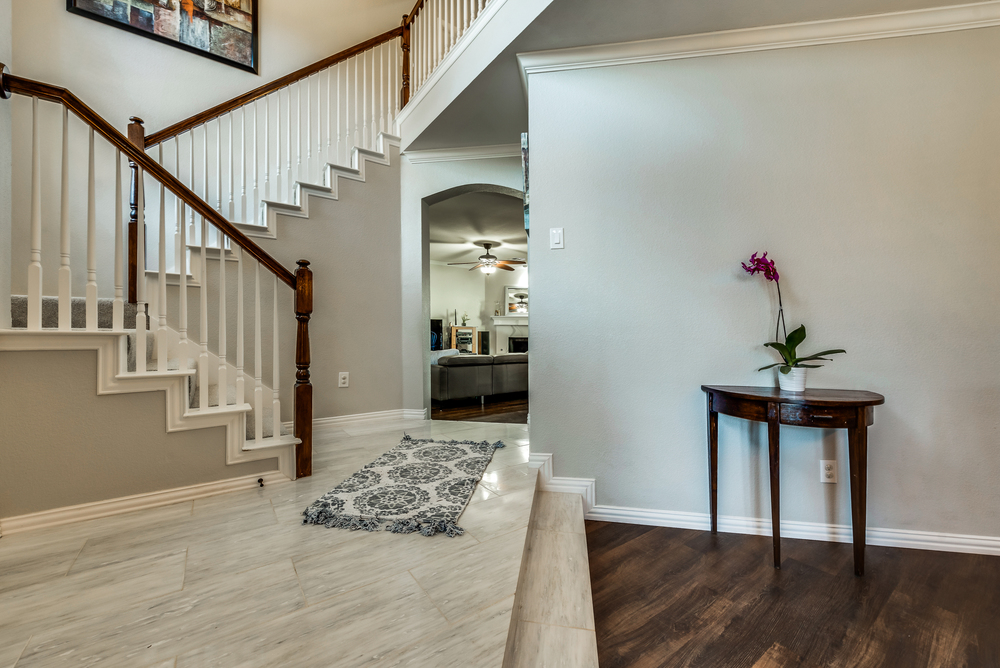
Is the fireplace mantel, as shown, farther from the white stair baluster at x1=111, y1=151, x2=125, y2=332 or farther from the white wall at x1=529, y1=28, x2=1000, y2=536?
the white stair baluster at x1=111, y1=151, x2=125, y2=332

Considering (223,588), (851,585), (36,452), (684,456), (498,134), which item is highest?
(498,134)

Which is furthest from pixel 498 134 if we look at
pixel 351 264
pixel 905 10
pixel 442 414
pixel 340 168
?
pixel 442 414

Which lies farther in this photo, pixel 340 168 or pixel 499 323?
pixel 499 323

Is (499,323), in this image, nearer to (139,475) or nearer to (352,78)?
(352,78)

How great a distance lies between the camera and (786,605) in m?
1.31

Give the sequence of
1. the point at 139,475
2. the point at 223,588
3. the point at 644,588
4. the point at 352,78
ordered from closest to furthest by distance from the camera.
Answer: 1. the point at 223,588
2. the point at 644,588
3. the point at 139,475
4. the point at 352,78

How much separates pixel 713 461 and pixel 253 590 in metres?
1.84

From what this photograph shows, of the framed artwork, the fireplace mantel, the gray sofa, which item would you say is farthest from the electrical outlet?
the fireplace mantel

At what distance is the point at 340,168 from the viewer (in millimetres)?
2996

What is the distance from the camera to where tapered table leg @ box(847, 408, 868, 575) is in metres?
1.45

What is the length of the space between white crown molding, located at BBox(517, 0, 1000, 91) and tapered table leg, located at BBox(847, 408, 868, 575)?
5.65ft

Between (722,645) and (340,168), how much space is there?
11.5 ft

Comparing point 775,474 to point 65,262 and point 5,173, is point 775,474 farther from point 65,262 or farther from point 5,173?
point 5,173

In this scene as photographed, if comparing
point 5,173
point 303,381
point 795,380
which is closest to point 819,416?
point 795,380
